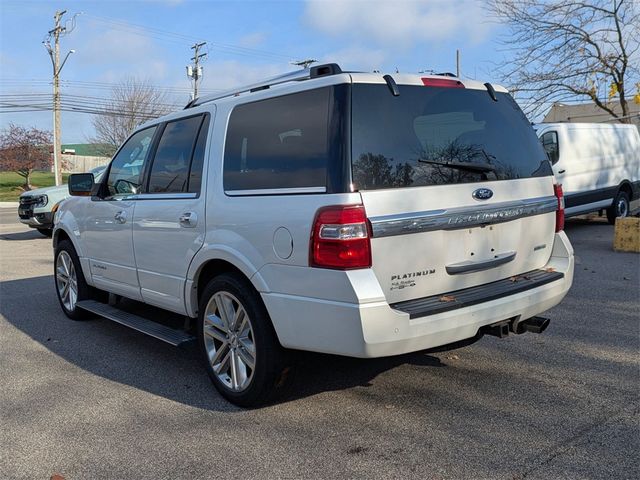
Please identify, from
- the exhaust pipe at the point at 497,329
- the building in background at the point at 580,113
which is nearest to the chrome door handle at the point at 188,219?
the exhaust pipe at the point at 497,329

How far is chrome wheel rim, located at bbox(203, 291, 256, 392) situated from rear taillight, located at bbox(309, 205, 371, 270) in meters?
0.84

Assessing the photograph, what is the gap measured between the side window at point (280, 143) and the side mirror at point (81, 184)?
237 centimetres

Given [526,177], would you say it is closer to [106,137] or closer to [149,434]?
[149,434]

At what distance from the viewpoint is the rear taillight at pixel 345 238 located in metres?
3.04

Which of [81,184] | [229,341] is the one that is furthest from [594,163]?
[229,341]

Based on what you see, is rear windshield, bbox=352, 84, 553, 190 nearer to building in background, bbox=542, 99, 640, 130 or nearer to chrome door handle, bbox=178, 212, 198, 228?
chrome door handle, bbox=178, 212, 198, 228

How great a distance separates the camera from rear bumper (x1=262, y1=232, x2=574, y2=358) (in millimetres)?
3029

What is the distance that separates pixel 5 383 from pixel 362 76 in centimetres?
345

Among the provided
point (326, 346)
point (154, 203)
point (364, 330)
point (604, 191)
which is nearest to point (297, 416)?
point (326, 346)

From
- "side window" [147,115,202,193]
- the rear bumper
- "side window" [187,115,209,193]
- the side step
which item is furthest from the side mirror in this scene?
the rear bumper

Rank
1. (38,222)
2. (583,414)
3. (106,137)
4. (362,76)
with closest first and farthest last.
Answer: (362,76) → (583,414) → (38,222) → (106,137)

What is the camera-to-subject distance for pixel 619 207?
500 inches

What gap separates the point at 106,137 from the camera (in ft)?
157

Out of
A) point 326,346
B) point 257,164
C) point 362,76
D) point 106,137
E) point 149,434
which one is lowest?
point 149,434
